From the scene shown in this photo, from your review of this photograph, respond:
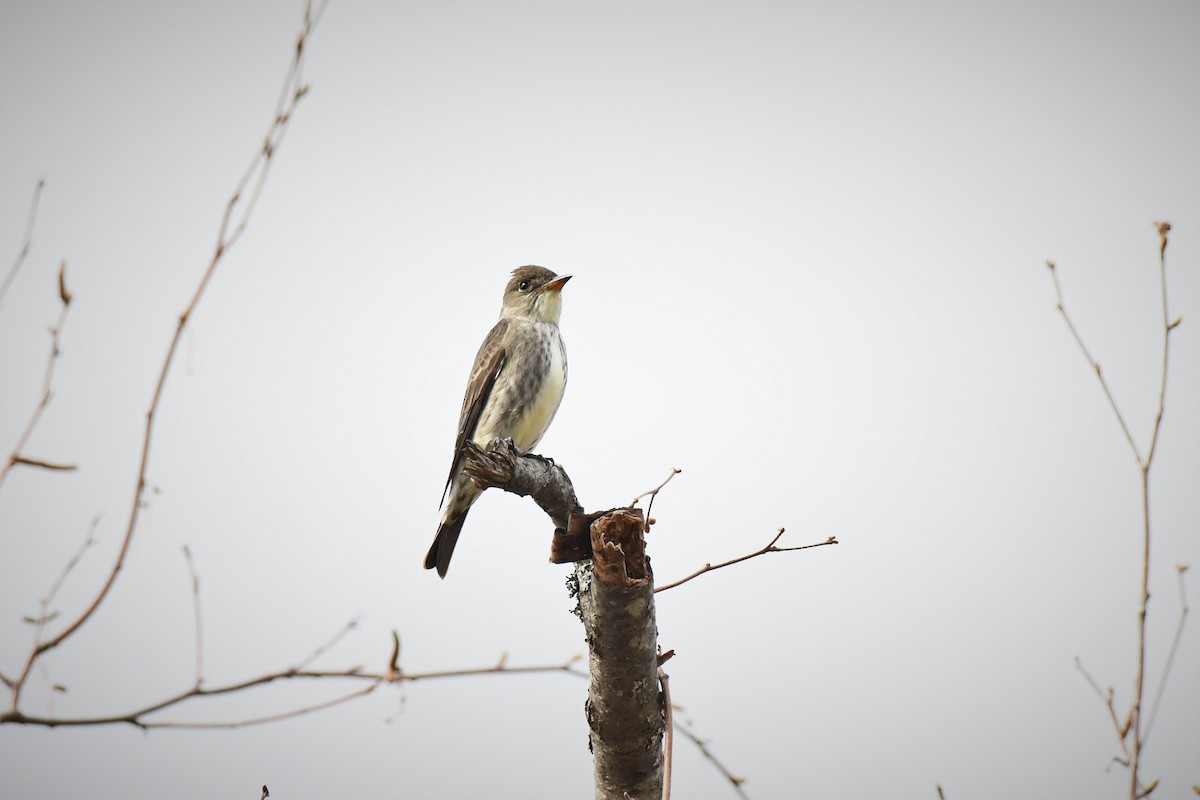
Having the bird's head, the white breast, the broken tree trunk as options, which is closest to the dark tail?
the white breast

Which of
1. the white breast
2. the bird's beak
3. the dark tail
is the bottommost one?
the dark tail

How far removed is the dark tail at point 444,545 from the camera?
5.91 meters

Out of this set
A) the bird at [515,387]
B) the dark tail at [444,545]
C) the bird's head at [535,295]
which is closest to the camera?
the dark tail at [444,545]

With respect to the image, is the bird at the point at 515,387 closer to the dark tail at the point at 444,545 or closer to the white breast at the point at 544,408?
the white breast at the point at 544,408

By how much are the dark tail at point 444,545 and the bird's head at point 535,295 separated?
6.26ft

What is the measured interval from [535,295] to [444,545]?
7.67 ft

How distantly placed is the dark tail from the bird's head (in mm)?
1909

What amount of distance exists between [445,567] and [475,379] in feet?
5.18

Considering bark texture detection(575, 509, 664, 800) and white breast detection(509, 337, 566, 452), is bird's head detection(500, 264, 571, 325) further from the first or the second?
bark texture detection(575, 509, 664, 800)

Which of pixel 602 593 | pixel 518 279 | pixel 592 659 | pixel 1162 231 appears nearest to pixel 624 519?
pixel 602 593

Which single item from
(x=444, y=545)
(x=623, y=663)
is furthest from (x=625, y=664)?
(x=444, y=545)

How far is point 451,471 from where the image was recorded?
19.5ft

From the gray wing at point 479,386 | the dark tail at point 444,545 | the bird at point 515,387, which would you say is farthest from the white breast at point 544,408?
the dark tail at point 444,545

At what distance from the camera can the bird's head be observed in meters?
7.25
